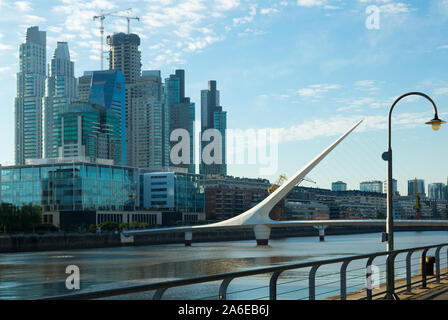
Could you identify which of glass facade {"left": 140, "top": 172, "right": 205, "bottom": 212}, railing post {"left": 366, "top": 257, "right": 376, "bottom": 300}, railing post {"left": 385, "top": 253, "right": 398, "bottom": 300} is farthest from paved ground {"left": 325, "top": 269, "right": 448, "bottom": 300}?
glass facade {"left": 140, "top": 172, "right": 205, "bottom": 212}

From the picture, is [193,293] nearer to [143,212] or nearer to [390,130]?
[390,130]

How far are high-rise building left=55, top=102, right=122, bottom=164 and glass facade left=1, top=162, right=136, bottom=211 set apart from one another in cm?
6302

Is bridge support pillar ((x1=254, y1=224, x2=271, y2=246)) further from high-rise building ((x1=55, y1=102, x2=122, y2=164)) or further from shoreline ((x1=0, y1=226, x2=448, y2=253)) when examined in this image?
high-rise building ((x1=55, y1=102, x2=122, y2=164))

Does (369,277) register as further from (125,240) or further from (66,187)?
(66,187)

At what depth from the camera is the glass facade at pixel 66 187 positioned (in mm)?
84938

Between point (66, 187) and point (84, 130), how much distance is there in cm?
7822

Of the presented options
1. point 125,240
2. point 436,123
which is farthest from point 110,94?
point 436,123

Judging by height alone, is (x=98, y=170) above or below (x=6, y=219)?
above

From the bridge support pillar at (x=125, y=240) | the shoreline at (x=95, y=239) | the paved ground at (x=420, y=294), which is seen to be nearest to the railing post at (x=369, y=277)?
the paved ground at (x=420, y=294)

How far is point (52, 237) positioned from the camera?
63.2 m

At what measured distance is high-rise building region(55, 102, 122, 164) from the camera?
159625mm

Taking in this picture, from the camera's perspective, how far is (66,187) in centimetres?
8550
